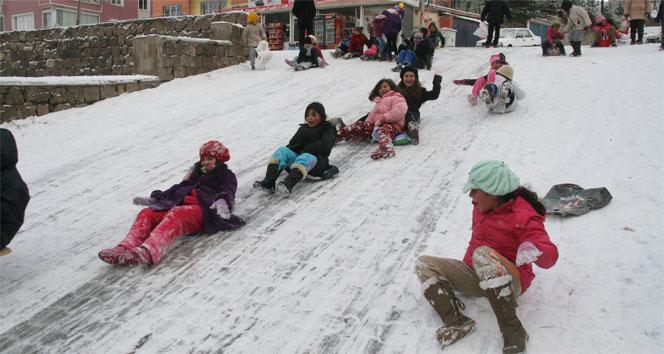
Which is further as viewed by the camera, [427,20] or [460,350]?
[427,20]

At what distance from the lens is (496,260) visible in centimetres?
243

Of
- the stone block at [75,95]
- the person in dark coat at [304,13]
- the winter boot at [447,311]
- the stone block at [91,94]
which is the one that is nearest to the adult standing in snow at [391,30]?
the person in dark coat at [304,13]

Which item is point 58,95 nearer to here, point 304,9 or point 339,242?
point 304,9

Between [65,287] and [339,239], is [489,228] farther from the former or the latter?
[65,287]

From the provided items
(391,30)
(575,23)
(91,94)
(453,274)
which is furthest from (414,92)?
(575,23)

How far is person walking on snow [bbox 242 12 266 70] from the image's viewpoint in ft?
38.7

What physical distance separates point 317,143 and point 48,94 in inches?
262

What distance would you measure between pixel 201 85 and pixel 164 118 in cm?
259

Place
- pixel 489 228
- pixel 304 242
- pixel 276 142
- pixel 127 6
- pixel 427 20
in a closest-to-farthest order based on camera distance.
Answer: pixel 489 228, pixel 304 242, pixel 276 142, pixel 427 20, pixel 127 6

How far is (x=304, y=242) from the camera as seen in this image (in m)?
3.67

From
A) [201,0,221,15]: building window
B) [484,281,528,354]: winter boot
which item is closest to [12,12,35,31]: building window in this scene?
[201,0,221,15]: building window

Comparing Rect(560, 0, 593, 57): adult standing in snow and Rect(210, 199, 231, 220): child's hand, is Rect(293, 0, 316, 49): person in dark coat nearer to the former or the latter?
Rect(560, 0, 593, 57): adult standing in snow

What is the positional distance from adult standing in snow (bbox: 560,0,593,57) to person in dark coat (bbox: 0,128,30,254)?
11.1 m

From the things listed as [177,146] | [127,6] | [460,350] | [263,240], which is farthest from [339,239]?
[127,6]
